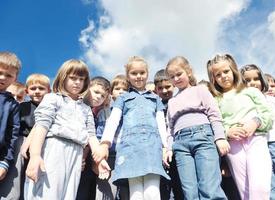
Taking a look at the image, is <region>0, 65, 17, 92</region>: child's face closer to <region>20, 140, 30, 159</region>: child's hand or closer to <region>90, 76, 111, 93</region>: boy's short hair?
<region>20, 140, 30, 159</region>: child's hand

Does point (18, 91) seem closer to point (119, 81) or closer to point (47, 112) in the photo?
point (119, 81)

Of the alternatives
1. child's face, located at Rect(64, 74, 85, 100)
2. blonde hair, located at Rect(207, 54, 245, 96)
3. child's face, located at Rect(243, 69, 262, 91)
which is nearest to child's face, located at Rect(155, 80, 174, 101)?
blonde hair, located at Rect(207, 54, 245, 96)

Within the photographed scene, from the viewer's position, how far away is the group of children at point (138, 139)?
12.1 feet

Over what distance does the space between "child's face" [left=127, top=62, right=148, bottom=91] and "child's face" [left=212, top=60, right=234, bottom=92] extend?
40.2 inches

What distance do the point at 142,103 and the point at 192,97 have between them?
0.65 meters

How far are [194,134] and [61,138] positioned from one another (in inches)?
61.6

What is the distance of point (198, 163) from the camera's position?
387 centimetres

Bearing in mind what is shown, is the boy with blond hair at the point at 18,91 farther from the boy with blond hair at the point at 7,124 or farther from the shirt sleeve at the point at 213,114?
the shirt sleeve at the point at 213,114

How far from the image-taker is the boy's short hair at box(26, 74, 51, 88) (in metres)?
4.86

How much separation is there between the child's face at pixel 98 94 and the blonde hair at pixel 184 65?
1.13m

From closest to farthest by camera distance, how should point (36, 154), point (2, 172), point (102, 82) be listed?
point (36, 154) < point (2, 172) < point (102, 82)

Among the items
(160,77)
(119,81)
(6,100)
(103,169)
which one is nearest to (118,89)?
(119,81)

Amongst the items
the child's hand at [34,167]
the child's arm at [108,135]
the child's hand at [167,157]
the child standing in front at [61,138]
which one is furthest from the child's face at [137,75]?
the child's hand at [34,167]

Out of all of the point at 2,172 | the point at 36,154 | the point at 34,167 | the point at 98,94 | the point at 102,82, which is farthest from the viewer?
the point at 102,82
